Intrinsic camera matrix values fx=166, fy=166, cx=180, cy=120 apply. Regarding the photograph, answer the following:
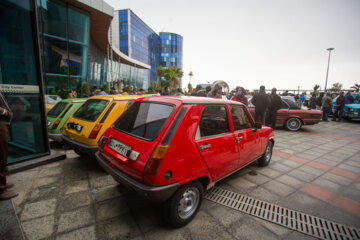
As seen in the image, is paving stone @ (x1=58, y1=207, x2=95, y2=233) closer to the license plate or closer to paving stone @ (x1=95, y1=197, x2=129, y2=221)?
paving stone @ (x1=95, y1=197, x2=129, y2=221)

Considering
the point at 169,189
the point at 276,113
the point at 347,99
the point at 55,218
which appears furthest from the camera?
the point at 347,99

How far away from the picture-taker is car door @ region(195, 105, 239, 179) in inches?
89.4

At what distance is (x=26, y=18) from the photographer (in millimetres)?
3818

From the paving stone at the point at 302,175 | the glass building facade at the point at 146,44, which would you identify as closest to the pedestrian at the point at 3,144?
the paving stone at the point at 302,175

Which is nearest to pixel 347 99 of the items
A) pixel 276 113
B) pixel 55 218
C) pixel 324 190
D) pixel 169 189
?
pixel 276 113

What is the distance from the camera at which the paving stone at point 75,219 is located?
6.91 feet

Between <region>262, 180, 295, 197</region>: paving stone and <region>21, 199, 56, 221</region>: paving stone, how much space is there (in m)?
3.63

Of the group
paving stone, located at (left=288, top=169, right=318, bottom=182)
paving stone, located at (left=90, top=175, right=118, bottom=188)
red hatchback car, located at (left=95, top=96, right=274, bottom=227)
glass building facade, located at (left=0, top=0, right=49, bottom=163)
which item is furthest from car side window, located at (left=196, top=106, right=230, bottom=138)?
glass building facade, located at (left=0, top=0, right=49, bottom=163)

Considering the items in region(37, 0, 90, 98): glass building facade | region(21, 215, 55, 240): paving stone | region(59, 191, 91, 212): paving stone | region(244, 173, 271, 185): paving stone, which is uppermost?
region(37, 0, 90, 98): glass building facade

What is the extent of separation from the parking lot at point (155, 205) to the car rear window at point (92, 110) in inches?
43.4

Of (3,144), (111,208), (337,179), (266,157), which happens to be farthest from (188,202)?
(337,179)

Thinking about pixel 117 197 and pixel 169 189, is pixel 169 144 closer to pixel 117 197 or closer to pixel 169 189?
pixel 169 189

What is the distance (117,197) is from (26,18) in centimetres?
452

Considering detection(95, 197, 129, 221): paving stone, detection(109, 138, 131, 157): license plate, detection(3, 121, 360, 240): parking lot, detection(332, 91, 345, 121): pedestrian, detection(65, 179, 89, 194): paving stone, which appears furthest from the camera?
detection(332, 91, 345, 121): pedestrian
